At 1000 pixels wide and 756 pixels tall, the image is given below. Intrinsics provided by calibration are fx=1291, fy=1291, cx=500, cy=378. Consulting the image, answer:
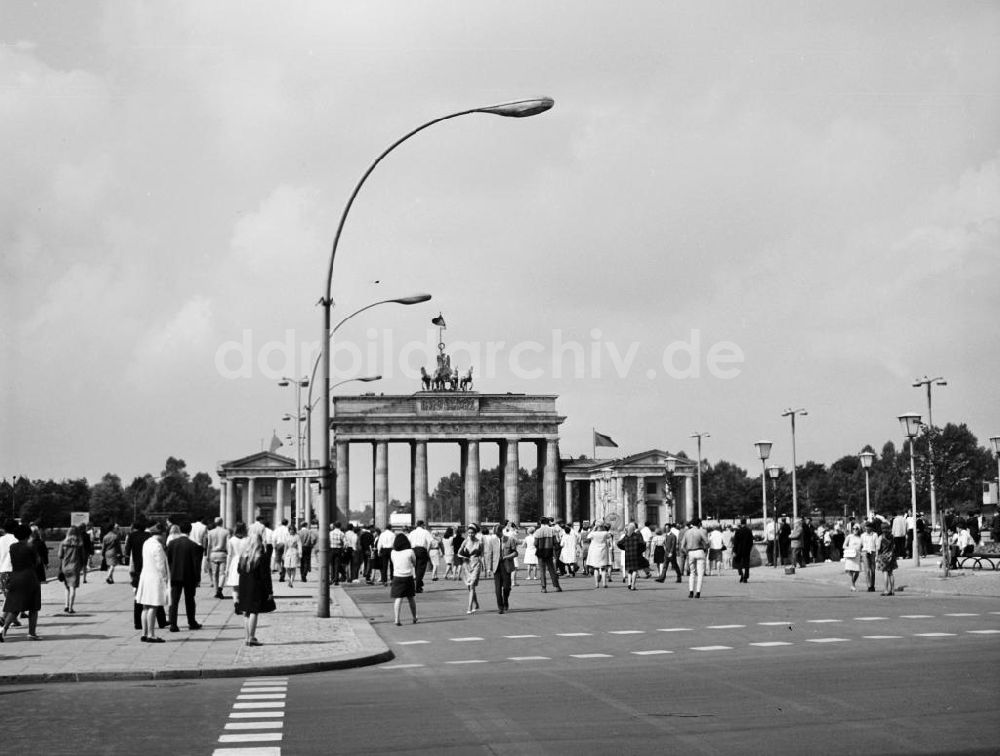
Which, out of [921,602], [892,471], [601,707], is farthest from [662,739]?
[892,471]

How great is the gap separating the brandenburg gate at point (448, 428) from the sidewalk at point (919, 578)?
205ft

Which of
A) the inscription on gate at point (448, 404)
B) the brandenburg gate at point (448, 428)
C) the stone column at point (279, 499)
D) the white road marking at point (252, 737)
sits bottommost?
the white road marking at point (252, 737)

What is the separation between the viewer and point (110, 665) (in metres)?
17.6

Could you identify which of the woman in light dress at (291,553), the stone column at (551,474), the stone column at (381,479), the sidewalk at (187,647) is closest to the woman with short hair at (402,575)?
the sidewalk at (187,647)

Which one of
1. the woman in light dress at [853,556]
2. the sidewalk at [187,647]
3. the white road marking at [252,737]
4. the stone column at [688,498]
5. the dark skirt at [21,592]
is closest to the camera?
the white road marking at [252,737]

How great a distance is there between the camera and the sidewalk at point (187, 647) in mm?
17109

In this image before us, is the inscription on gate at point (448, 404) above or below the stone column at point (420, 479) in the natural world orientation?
above

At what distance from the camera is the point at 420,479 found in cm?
10988

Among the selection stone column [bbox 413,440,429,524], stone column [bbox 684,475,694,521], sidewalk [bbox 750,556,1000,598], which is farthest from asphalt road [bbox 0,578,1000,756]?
stone column [bbox 684,475,694,521]

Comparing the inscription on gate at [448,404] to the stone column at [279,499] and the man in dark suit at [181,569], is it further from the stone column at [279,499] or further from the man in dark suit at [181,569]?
the man in dark suit at [181,569]

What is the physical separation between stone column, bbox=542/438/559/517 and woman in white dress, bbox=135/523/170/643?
295 feet

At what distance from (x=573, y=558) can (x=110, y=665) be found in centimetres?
2963

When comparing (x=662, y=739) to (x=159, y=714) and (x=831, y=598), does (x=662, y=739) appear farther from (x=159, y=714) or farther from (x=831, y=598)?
(x=831, y=598)

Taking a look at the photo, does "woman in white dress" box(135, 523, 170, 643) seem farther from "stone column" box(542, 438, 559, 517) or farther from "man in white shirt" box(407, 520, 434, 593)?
"stone column" box(542, 438, 559, 517)
